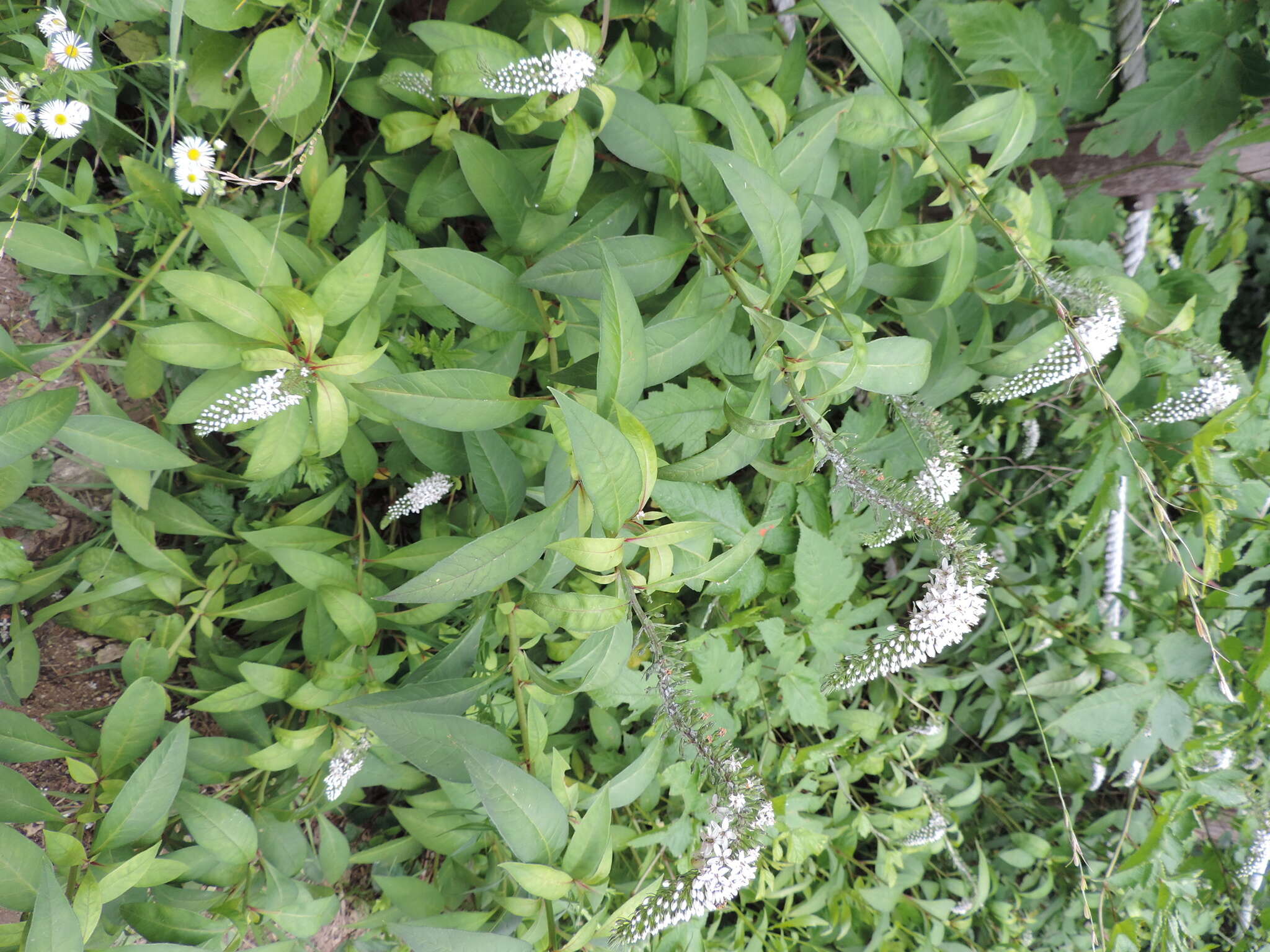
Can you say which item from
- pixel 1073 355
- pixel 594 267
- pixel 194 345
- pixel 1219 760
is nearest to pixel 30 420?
pixel 194 345

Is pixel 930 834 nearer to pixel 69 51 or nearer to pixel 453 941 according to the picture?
pixel 453 941

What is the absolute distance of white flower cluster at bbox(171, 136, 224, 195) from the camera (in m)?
1.10

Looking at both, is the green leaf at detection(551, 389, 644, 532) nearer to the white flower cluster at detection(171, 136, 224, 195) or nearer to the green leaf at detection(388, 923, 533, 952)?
the green leaf at detection(388, 923, 533, 952)

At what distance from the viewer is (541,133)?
119cm

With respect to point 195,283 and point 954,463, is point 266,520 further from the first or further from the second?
point 954,463

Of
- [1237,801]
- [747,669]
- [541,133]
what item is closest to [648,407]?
[541,133]

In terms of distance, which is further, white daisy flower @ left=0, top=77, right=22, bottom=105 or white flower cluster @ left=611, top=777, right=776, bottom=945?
white daisy flower @ left=0, top=77, right=22, bottom=105

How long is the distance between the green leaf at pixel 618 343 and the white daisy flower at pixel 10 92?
1.01 m

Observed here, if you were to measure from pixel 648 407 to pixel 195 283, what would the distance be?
2.27ft

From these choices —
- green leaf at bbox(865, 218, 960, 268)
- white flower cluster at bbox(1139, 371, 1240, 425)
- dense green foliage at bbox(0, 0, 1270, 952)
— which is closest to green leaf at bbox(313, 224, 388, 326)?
dense green foliage at bbox(0, 0, 1270, 952)

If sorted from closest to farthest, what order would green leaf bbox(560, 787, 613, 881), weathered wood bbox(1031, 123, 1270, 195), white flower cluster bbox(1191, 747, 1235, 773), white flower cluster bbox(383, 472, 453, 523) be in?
green leaf bbox(560, 787, 613, 881)
white flower cluster bbox(383, 472, 453, 523)
weathered wood bbox(1031, 123, 1270, 195)
white flower cluster bbox(1191, 747, 1235, 773)

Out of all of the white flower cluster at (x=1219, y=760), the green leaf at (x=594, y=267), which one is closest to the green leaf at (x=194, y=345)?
the green leaf at (x=594, y=267)

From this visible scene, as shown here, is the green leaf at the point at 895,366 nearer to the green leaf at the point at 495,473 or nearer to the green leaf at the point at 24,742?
the green leaf at the point at 495,473

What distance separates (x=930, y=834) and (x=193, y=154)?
2252 millimetres
